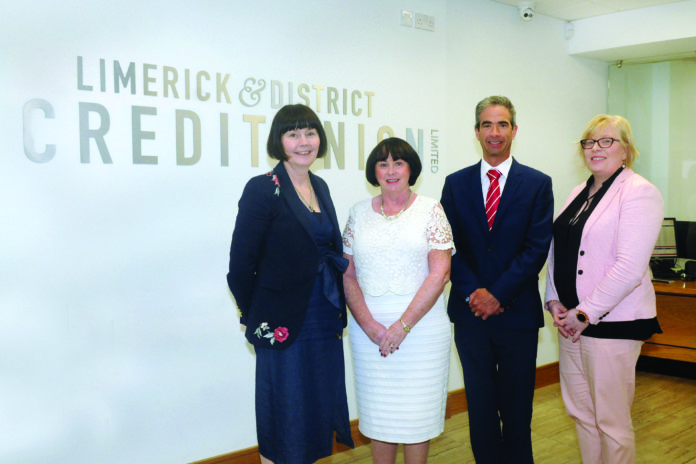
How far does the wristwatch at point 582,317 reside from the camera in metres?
2.38

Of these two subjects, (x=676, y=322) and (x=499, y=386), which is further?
(x=676, y=322)

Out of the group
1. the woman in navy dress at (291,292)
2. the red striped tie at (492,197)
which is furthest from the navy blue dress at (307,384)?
the red striped tie at (492,197)

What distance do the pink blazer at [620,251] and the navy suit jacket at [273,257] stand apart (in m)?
1.16

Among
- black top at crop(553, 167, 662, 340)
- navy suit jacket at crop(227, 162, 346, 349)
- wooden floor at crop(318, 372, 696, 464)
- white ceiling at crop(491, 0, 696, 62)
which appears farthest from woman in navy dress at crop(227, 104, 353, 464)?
white ceiling at crop(491, 0, 696, 62)

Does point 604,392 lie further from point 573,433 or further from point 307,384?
point 573,433

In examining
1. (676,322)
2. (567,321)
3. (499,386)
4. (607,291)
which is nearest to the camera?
(607,291)

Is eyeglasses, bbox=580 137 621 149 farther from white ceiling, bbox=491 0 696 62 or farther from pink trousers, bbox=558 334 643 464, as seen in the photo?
white ceiling, bbox=491 0 696 62

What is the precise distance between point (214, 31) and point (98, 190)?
1013 millimetres

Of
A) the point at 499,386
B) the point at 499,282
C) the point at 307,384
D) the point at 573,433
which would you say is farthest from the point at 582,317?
the point at 573,433

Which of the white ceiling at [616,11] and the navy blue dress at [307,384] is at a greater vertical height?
the white ceiling at [616,11]

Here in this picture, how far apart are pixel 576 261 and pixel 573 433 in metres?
1.80

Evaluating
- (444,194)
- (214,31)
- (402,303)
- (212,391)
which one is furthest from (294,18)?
(212,391)

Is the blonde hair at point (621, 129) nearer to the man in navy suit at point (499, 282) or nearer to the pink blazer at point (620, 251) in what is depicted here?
the pink blazer at point (620, 251)

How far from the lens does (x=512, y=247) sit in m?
2.53
